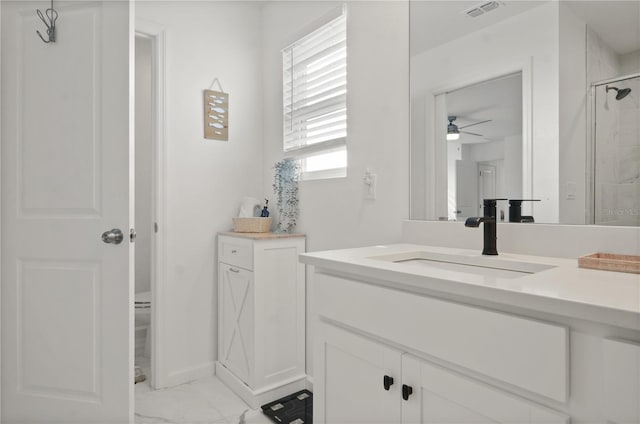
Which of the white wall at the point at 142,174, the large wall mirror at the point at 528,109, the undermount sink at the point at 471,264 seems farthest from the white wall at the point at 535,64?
the white wall at the point at 142,174

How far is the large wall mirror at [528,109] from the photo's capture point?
3.52 feet

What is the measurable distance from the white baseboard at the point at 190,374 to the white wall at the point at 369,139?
71 centimetres

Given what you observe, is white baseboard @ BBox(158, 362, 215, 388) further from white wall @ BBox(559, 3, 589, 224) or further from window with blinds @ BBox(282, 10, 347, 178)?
white wall @ BBox(559, 3, 589, 224)

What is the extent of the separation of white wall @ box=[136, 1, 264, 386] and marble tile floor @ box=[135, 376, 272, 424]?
0.12 metres

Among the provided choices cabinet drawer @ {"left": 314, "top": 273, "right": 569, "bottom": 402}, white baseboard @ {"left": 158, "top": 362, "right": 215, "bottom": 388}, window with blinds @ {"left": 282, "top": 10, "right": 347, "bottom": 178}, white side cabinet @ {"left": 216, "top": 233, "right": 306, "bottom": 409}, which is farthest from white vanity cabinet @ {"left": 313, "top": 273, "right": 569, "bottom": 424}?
white baseboard @ {"left": 158, "top": 362, "right": 215, "bottom": 388}

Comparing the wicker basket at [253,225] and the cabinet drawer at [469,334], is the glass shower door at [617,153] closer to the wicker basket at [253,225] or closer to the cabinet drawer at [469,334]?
the cabinet drawer at [469,334]

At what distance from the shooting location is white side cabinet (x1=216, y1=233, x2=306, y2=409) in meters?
2.02

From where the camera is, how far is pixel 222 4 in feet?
8.26

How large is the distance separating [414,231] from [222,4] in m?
2.07

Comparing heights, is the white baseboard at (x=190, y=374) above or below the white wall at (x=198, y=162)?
below
